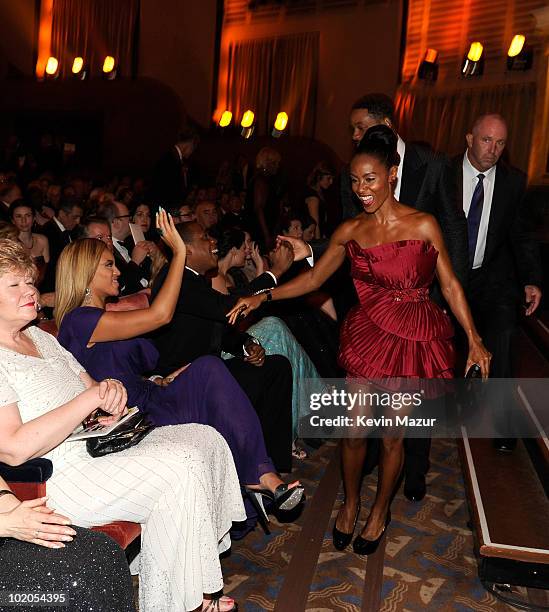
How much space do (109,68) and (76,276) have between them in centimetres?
1137

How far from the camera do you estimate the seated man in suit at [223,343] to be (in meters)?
2.99

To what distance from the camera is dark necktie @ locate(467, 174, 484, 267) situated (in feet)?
11.2

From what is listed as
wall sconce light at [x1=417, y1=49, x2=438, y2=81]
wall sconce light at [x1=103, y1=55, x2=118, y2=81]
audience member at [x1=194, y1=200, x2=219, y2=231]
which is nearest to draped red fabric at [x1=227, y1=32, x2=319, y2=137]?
wall sconce light at [x1=417, y1=49, x2=438, y2=81]

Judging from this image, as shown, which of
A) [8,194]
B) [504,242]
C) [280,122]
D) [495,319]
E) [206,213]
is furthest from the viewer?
[280,122]

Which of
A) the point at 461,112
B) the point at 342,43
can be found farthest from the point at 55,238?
the point at 342,43

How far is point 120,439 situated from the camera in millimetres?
2047

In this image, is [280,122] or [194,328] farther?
[280,122]

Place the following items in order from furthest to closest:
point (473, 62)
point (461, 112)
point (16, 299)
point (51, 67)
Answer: point (51, 67)
point (461, 112)
point (473, 62)
point (16, 299)

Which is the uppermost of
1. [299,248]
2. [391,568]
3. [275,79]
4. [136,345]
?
[275,79]

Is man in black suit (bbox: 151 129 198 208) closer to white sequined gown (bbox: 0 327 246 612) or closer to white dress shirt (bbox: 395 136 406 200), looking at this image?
white dress shirt (bbox: 395 136 406 200)

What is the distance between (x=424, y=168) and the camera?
299 cm

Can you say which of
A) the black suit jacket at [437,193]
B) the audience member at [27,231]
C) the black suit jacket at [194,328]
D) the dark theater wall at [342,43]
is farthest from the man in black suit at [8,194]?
the dark theater wall at [342,43]

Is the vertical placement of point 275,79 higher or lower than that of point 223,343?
higher

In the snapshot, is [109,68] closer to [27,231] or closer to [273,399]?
[27,231]
